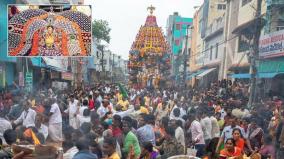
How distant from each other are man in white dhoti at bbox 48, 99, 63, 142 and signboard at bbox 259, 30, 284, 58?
41.2 feet

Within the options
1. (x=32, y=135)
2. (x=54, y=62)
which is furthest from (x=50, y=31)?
(x=54, y=62)

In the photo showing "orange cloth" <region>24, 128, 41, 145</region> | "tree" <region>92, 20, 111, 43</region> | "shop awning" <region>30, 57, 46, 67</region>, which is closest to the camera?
"orange cloth" <region>24, 128, 41, 145</region>

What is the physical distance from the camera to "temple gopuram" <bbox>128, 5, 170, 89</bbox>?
4225 cm

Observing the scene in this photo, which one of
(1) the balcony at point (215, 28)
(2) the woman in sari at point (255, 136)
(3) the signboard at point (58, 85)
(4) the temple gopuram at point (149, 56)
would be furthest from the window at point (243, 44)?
(2) the woman in sari at point (255, 136)

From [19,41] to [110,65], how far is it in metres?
90.1

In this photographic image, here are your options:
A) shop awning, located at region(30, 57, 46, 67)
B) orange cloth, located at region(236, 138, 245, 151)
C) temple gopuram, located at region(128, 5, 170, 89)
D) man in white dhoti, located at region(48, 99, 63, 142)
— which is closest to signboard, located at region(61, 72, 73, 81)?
temple gopuram, located at region(128, 5, 170, 89)

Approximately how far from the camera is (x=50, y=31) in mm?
16734

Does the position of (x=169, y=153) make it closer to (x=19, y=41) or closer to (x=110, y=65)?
(x=19, y=41)

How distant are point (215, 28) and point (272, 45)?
1726cm

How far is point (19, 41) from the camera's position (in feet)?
54.4

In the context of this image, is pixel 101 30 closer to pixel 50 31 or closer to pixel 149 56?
pixel 149 56

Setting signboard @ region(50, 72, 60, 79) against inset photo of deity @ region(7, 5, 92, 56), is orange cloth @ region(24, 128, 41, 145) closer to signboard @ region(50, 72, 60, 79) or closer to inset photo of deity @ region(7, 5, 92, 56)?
inset photo of deity @ region(7, 5, 92, 56)

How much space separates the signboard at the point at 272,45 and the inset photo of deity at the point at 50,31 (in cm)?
898

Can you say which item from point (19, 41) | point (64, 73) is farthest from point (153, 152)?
point (64, 73)
